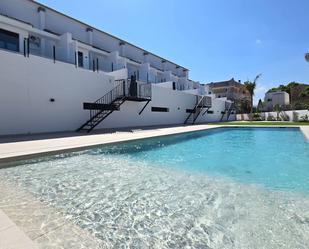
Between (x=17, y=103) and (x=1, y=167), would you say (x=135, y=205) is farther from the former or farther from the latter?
(x=17, y=103)

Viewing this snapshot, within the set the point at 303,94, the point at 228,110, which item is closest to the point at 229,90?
the point at 228,110

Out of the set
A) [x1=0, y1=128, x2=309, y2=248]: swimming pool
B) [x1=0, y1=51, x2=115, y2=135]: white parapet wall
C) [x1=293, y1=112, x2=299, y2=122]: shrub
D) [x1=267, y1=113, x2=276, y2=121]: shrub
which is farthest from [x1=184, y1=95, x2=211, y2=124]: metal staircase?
[x1=0, y1=128, x2=309, y2=248]: swimming pool

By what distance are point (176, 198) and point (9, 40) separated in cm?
1405

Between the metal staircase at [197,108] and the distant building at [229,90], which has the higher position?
the distant building at [229,90]

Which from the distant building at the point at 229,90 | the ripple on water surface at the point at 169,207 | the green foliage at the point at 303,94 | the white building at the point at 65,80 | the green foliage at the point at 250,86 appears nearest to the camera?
the ripple on water surface at the point at 169,207

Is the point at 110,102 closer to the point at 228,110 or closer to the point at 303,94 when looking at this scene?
the point at 228,110

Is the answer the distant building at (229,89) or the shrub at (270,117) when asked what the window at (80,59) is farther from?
the distant building at (229,89)

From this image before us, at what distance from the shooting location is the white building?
1032 centimetres

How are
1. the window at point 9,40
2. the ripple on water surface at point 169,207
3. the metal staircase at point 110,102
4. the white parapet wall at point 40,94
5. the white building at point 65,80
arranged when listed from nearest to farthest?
the ripple on water surface at point 169,207 < the white parapet wall at point 40,94 < the white building at point 65,80 < the window at point 9,40 < the metal staircase at point 110,102

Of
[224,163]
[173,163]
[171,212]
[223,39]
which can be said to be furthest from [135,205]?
[223,39]

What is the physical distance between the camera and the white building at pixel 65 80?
10.3 m

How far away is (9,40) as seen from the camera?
12461 mm

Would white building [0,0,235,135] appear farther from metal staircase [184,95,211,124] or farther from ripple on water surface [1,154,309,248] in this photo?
ripple on water surface [1,154,309,248]

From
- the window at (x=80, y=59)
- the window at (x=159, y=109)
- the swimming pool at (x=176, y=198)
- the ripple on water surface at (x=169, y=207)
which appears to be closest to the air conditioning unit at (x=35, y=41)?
the window at (x=80, y=59)
